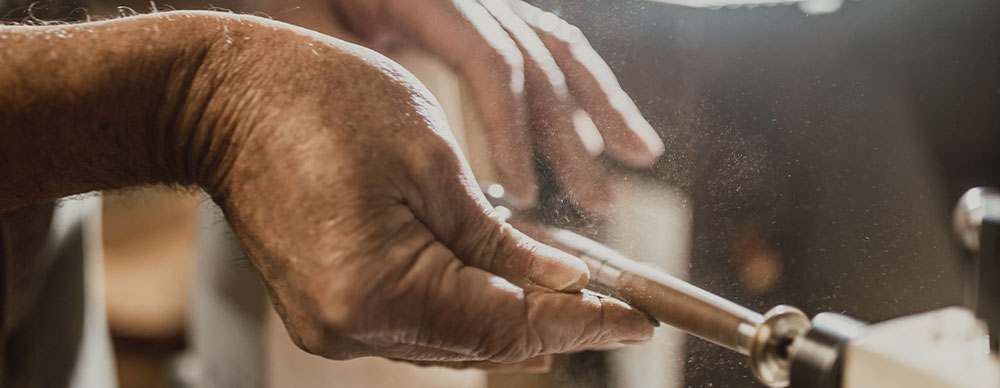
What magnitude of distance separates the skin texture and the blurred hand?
0.21ft

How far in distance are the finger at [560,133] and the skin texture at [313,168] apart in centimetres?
6

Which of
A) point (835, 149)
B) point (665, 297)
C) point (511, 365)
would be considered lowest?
point (511, 365)

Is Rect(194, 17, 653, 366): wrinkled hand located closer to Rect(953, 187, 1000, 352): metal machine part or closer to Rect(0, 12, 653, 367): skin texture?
Rect(0, 12, 653, 367): skin texture

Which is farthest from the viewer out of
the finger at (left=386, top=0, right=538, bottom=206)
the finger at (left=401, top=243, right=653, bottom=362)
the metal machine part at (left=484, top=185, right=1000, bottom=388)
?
the finger at (left=386, top=0, right=538, bottom=206)

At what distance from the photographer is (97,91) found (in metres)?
0.39

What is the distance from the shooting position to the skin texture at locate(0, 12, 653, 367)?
350 millimetres

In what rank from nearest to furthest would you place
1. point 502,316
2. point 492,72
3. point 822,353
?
point 822,353
point 502,316
point 492,72

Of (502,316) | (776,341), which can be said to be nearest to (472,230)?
(502,316)

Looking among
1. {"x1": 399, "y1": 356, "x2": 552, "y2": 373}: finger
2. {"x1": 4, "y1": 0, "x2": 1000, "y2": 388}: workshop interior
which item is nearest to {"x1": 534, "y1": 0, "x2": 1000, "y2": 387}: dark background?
{"x1": 4, "y1": 0, "x2": 1000, "y2": 388}: workshop interior

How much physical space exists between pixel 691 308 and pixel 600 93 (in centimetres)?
14

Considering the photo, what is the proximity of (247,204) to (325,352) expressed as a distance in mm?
81

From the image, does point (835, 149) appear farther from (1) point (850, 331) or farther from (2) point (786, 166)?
(1) point (850, 331)

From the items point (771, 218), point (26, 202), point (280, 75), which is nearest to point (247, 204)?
point (280, 75)

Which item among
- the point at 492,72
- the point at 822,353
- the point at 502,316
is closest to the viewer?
the point at 822,353
